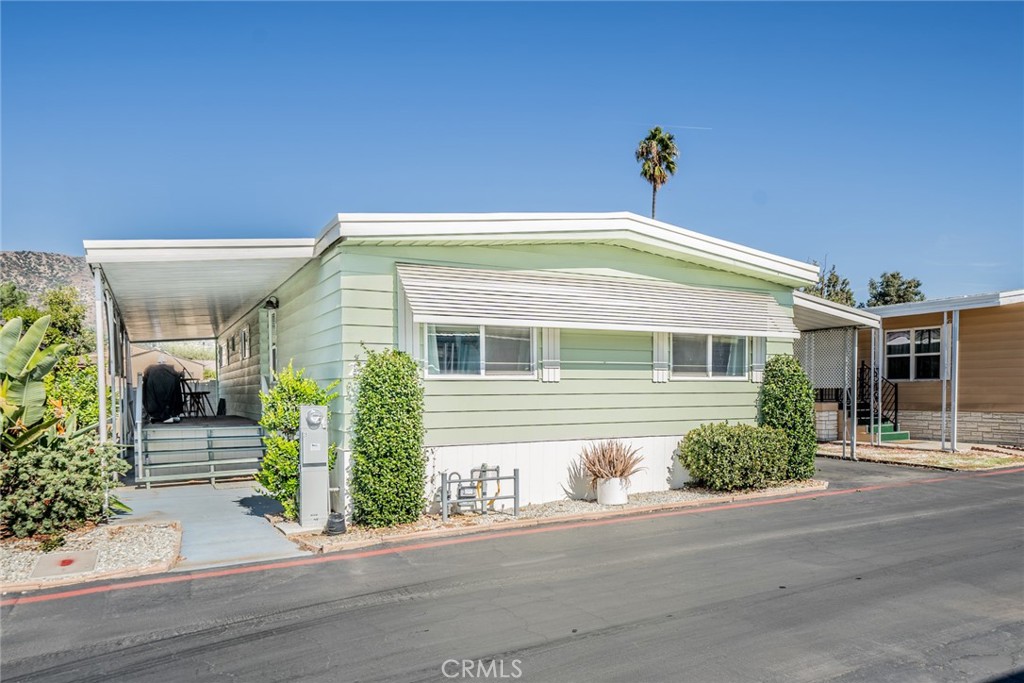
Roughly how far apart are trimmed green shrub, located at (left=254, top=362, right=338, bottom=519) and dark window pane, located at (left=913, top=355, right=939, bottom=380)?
16.6 metres

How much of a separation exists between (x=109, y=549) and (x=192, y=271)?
4138mm

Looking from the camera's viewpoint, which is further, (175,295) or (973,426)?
(973,426)

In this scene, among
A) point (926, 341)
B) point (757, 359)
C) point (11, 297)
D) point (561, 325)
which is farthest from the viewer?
point (11, 297)

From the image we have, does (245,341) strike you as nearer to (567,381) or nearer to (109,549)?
(567,381)

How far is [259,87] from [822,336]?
1610 cm

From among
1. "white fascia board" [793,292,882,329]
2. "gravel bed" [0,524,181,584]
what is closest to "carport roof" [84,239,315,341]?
"gravel bed" [0,524,181,584]

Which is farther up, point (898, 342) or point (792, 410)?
point (898, 342)

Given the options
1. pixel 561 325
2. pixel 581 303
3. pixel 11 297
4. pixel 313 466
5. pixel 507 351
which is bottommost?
pixel 313 466

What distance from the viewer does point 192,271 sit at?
986cm

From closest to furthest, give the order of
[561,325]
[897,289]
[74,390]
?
[561,325] < [74,390] < [897,289]

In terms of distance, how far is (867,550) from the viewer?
754cm

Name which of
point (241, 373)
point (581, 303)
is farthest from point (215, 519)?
point (241, 373)

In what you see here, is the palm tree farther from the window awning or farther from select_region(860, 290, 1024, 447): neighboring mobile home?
the window awning

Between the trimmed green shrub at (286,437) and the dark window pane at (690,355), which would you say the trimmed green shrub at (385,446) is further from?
the dark window pane at (690,355)
